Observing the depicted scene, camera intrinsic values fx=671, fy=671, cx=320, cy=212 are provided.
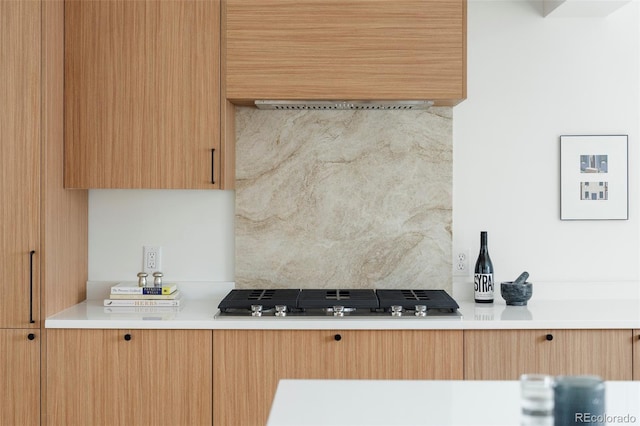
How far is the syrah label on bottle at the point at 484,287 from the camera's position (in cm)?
313

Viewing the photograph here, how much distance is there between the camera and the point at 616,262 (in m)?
3.30

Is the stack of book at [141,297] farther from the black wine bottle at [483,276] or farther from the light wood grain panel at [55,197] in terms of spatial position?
the black wine bottle at [483,276]

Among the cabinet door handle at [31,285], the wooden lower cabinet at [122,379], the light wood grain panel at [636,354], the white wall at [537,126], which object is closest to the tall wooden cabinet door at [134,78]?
the cabinet door handle at [31,285]

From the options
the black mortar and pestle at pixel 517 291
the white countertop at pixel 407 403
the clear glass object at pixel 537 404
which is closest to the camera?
the clear glass object at pixel 537 404

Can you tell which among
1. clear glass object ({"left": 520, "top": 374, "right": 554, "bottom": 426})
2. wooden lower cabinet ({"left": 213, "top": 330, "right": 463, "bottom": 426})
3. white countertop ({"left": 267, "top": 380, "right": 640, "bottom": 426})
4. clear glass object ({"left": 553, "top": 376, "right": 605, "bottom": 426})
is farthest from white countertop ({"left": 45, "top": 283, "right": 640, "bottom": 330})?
clear glass object ({"left": 520, "top": 374, "right": 554, "bottom": 426})

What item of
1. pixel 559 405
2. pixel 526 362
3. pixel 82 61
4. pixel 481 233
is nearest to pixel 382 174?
pixel 481 233

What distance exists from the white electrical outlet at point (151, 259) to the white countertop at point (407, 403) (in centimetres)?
170

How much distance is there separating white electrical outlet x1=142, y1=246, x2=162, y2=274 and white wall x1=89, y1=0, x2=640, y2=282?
36mm

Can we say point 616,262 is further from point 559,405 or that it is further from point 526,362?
point 559,405

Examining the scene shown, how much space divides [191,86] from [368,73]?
0.78m

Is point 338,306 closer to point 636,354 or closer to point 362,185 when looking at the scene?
point 362,185

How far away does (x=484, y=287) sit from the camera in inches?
123

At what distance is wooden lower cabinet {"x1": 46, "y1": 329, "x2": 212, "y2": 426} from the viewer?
274 cm

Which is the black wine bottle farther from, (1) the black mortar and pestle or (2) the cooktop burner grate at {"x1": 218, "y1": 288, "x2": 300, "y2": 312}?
(2) the cooktop burner grate at {"x1": 218, "y1": 288, "x2": 300, "y2": 312}
